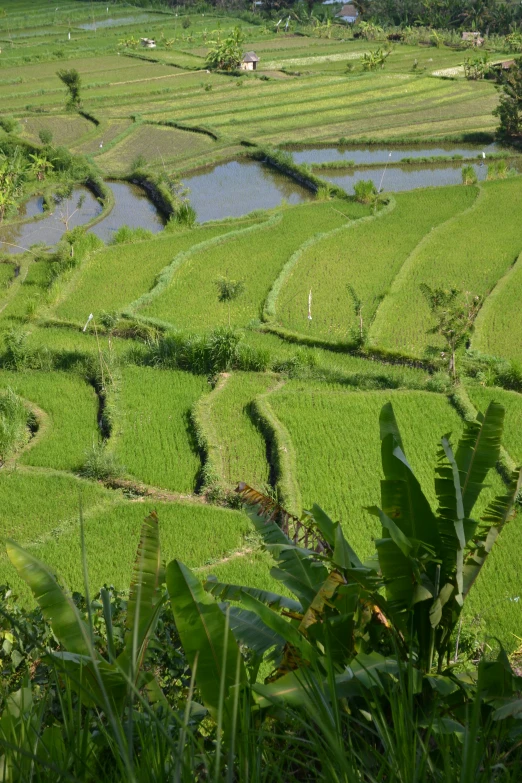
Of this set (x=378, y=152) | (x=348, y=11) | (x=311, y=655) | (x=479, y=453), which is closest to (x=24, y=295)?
(x=479, y=453)

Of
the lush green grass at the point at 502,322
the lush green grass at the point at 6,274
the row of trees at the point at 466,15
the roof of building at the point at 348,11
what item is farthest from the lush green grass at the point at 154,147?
the roof of building at the point at 348,11

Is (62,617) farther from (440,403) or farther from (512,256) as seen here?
(512,256)

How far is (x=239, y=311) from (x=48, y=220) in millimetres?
9398

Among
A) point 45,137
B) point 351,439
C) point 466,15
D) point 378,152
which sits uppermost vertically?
point 466,15

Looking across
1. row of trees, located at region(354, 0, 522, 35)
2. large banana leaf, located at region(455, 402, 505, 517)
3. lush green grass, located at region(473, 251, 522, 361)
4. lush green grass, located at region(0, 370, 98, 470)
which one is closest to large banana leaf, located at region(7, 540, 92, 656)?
large banana leaf, located at region(455, 402, 505, 517)

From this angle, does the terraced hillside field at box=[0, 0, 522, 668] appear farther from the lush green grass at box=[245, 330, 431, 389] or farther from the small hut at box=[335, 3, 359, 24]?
the small hut at box=[335, 3, 359, 24]

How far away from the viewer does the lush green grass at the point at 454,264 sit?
1506cm

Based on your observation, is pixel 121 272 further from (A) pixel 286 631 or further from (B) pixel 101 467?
(A) pixel 286 631

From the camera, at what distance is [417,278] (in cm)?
1733

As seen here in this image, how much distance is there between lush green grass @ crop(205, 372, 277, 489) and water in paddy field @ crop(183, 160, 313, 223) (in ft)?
35.8

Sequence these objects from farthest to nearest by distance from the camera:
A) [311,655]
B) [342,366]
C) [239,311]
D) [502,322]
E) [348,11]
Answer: [348,11]
[239,311]
[502,322]
[342,366]
[311,655]

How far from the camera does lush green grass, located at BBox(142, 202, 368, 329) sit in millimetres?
16047

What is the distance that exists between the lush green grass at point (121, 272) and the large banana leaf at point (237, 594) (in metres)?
12.1

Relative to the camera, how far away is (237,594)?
12.7 ft
